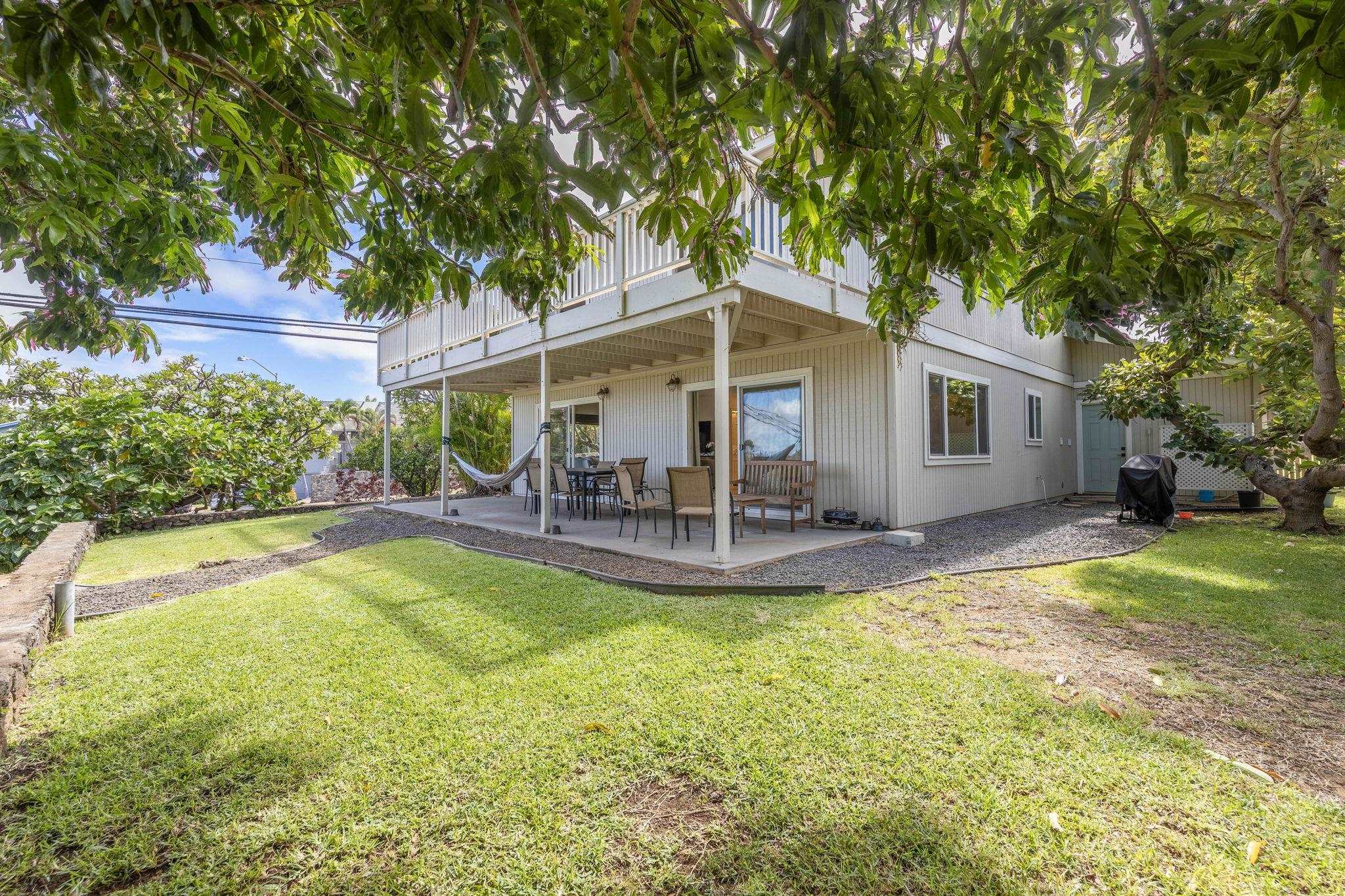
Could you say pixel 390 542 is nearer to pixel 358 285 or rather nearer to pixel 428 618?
pixel 428 618

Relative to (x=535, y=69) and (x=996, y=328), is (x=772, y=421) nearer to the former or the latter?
(x=996, y=328)

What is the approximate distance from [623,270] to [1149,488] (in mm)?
7625

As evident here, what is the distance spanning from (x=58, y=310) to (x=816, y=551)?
6091 mm

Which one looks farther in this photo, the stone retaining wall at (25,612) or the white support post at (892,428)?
the white support post at (892,428)

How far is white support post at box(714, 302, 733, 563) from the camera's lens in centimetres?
Result: 477

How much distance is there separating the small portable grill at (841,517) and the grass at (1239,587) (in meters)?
2.25

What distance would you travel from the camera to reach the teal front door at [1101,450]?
11.9 meters

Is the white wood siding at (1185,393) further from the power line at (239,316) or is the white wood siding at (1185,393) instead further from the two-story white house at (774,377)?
the power line at (239,316)

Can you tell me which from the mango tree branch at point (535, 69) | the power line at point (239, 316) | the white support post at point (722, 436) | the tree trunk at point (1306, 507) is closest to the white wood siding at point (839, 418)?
the white support post at point (722, 436)

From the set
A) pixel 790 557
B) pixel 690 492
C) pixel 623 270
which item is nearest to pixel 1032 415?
pixel 790 557

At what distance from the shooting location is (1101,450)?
480 inches

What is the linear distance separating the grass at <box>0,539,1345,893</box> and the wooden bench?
12.2 feet

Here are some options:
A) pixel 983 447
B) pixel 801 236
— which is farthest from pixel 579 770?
pixel 983 447

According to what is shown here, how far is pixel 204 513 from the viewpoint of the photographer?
28.6 feet
